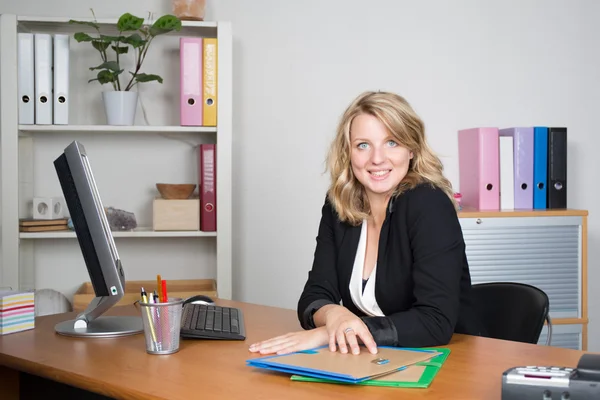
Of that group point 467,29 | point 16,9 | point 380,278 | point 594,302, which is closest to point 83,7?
point 16,9

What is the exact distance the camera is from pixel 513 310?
2.04 meters

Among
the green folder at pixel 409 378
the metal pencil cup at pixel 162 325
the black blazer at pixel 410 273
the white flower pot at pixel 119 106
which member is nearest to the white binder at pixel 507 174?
the black blazer at pixel 410 273

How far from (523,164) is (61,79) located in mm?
2103

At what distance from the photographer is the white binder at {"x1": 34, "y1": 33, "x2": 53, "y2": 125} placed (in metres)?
3.23

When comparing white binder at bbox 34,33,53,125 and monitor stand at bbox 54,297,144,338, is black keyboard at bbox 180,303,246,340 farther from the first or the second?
white binder at bbox 34,33,53,125

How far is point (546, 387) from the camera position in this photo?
1072mm

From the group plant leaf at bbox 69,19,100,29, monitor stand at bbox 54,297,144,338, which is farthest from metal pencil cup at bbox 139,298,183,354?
plant leaf at bbox 69,19,100,29

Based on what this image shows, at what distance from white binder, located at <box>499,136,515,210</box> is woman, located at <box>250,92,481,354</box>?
57.5 inches

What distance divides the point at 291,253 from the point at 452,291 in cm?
195

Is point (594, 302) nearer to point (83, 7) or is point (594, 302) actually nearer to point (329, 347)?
point (329, 347)

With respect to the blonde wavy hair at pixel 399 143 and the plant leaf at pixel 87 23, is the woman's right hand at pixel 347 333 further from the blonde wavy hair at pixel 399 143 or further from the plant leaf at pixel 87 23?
the plant leaf at pixel 87 23

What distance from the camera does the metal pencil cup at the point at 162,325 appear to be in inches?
60.6

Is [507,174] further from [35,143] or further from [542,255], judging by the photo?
[35,143]

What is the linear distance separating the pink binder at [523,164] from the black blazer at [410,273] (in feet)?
5.04
